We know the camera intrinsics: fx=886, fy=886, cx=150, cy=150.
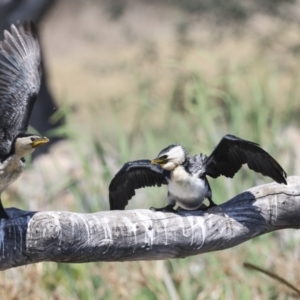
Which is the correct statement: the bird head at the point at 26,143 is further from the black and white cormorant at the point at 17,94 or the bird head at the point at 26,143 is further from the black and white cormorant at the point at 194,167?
the black and white cormorant at the point at 194,167

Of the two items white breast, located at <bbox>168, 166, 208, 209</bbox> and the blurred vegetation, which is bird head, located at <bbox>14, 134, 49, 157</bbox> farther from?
the blurred vegetation

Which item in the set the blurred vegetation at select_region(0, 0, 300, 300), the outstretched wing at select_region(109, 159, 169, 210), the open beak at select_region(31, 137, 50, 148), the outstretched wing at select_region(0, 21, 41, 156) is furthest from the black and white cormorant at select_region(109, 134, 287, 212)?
the blurred vegetation at select_region(0, 0, 300, 300)

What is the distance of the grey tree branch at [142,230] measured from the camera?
2.24 m

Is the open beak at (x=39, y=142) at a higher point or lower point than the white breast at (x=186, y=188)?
higher

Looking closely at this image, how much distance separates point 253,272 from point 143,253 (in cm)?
122

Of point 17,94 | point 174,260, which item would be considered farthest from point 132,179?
point 174,260

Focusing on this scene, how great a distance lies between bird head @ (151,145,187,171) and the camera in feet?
8.01

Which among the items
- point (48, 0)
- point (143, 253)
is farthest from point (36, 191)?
point (48, 0)

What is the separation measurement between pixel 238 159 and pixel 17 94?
0.67 m

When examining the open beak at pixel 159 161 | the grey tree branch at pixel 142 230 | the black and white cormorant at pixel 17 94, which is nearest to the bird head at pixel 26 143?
the black and white cormorant at pixel 17 94

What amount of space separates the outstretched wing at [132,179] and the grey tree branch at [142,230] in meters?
0.14

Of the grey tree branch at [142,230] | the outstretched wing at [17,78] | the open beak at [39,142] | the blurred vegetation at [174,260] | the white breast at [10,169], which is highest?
the outstretched wing at [17,78]

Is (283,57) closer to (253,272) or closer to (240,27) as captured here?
(240,27)

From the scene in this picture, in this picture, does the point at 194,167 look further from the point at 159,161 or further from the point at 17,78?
the point at 17,78
